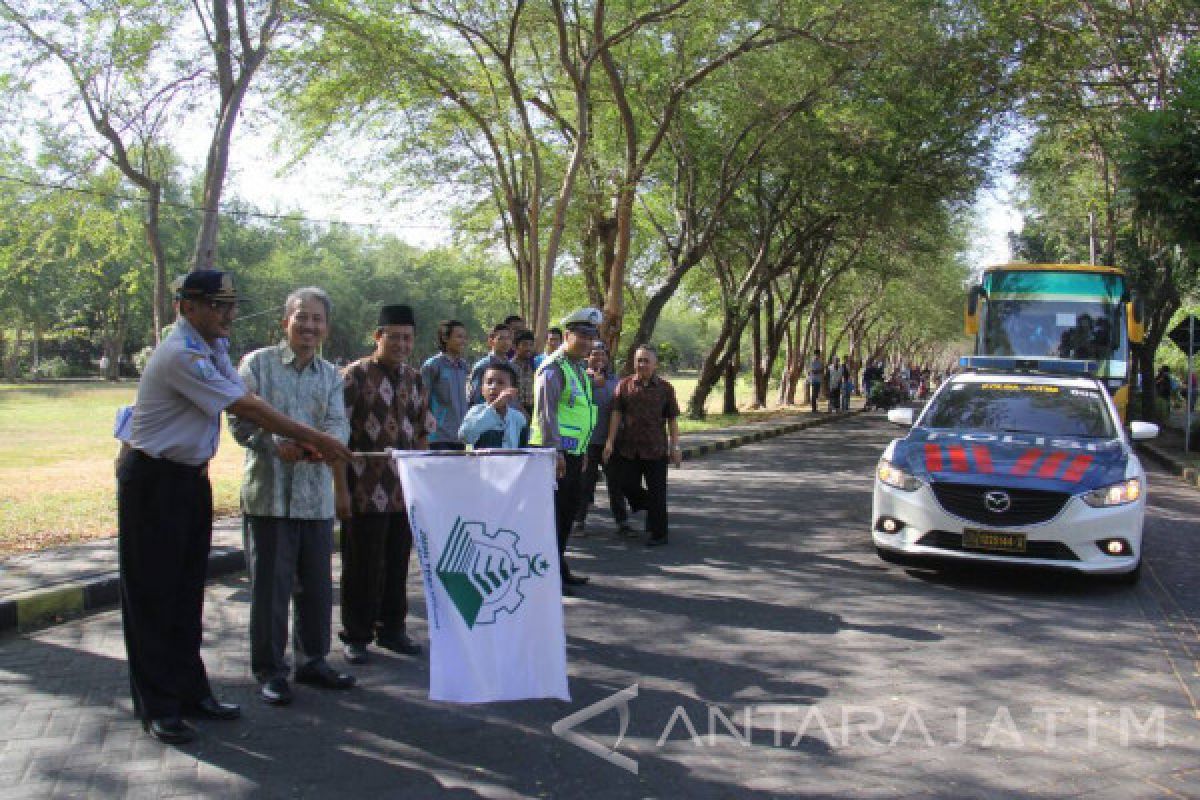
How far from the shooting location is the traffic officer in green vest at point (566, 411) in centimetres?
691

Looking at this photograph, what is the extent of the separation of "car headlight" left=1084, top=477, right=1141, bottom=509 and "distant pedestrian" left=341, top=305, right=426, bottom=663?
4.63 meters

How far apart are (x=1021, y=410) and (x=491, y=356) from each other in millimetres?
4404

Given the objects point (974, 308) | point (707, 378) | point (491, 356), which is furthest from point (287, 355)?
point (707, 378)

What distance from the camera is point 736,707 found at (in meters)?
4.52

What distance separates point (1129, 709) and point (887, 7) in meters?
13.1

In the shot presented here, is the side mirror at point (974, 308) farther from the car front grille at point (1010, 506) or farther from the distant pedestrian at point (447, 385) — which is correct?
the distant pedestrian at point (447, 385)

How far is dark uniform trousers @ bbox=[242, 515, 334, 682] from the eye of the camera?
4.52 m

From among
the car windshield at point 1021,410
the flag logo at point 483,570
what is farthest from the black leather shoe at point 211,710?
the car windshield at point 1021,410

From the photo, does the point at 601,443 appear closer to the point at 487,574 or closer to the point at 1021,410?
the point at 1021,410

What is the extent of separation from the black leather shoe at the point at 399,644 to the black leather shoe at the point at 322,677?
1.88 ft

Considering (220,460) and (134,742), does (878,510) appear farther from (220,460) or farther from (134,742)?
(220,460)

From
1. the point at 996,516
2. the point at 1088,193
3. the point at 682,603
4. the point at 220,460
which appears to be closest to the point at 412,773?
the point at 682,603

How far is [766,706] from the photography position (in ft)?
14.9

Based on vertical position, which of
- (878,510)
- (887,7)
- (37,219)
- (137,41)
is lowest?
(878,510)
